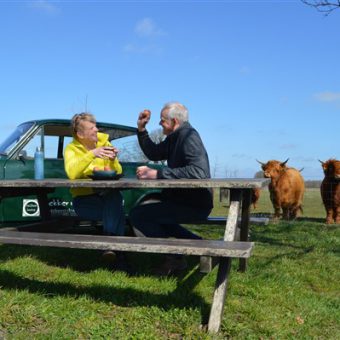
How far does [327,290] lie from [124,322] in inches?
84.0

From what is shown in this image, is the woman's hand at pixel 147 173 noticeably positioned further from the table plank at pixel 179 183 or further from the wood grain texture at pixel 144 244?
the wood grain texture at pixel 144 244

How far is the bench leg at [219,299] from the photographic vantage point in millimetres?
3303

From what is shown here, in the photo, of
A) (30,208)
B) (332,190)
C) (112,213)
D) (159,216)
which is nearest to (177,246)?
(159,216)

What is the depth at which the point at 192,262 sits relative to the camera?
532cm

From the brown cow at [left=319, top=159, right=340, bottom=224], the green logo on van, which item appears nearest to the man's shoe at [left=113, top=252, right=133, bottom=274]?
the green logo on van

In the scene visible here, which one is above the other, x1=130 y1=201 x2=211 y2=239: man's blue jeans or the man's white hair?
the man's white hair

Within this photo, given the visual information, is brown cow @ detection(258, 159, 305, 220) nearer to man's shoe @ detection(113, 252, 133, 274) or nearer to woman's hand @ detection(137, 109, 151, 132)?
woman's hand @ detection(137, 109, 151, 132)

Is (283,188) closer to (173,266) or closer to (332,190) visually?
(332,190)

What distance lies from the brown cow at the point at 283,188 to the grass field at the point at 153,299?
6.90 meters

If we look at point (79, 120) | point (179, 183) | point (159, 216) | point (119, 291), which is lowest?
point (119, 291)

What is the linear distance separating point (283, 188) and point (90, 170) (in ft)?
28.6

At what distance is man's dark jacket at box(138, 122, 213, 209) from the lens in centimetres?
420

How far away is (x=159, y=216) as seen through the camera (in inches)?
181

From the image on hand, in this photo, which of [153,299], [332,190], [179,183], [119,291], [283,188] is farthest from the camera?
[283,188]
